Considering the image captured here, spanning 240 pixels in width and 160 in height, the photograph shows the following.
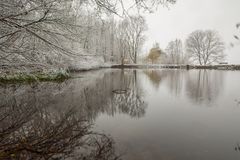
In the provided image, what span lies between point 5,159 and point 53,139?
899mm

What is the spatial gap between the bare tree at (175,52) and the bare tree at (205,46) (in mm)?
8312

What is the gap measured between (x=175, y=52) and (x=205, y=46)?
1128cm

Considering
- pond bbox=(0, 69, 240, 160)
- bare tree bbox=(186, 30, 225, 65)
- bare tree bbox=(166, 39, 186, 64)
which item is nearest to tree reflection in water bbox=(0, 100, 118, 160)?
pond bbox=(0, 69, 240, 160)

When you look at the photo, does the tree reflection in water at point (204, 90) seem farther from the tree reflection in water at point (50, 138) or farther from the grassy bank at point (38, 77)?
the grassy bank at point (38, 77)

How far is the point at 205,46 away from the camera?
41.8m

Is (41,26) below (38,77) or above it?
above

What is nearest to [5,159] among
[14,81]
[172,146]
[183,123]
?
[172,146]

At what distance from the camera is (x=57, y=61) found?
3645 millimetres

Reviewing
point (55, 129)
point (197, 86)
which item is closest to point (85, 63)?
point (197, 86)

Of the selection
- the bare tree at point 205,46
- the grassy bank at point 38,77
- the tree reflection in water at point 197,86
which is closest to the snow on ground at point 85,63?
the grassy bank at point 38,77

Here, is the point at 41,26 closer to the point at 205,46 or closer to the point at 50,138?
the point at 50,138

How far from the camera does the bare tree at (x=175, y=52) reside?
52.1 meters

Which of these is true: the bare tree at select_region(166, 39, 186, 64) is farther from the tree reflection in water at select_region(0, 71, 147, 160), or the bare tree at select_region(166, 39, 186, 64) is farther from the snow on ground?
the tree reflection in water at select_region(0, 71, 147, 160)

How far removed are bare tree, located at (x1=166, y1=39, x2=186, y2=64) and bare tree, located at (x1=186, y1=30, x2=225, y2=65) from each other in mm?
8312
